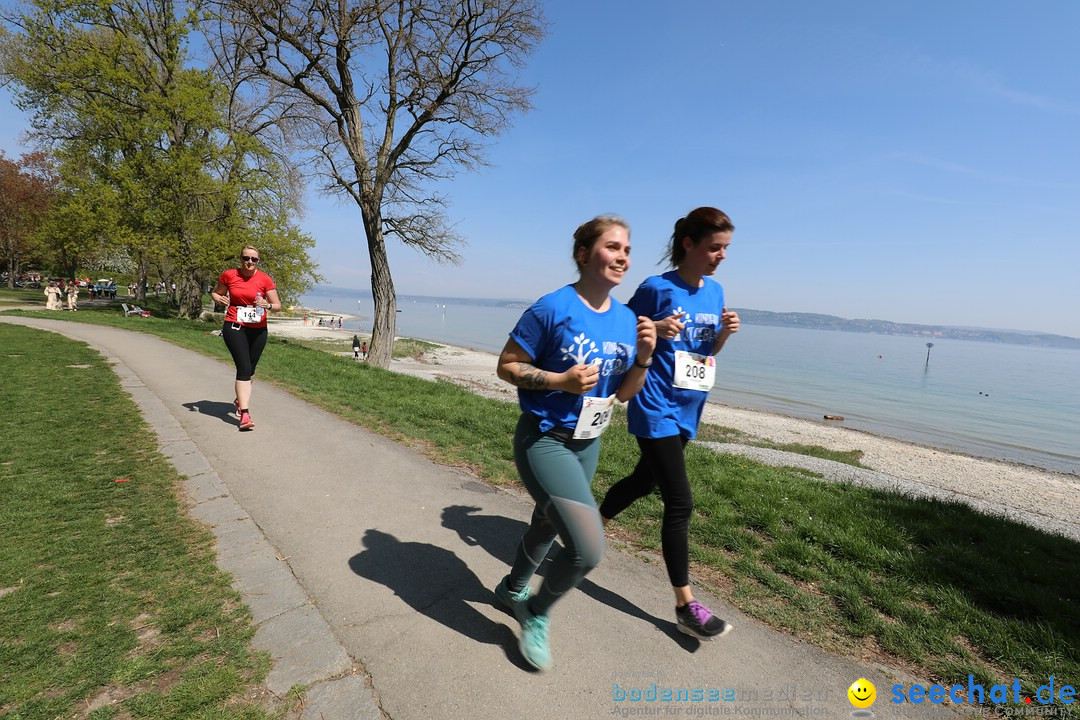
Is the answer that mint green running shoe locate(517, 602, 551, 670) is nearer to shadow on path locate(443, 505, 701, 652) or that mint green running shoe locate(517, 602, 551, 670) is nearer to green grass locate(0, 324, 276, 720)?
shadow on path locate(443, 505, 701, 652)

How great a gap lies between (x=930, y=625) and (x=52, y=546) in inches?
200

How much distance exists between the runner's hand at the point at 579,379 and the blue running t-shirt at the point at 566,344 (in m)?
0.07

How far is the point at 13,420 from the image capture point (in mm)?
5477

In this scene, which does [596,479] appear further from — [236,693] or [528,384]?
[236,693]

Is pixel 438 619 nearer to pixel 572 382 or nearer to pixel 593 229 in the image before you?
pixel 572 382

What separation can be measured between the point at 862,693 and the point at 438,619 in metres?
2.05

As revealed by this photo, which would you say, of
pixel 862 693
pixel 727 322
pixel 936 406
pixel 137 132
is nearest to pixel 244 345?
pixel 727 322

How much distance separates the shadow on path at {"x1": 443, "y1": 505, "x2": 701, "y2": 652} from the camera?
109 inches

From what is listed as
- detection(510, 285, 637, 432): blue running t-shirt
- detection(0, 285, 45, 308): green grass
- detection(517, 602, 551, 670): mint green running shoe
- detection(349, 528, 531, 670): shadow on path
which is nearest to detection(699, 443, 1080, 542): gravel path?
detection(349, 528, 531, 670): shadow on path

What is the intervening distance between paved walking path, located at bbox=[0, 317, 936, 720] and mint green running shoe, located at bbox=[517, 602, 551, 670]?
2.7 inches

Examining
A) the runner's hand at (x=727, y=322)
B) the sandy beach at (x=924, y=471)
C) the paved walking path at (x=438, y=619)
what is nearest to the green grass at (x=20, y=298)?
the sandy beach at (x=924, y=471)

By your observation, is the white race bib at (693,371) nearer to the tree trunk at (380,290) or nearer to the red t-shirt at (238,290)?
the red t-shirt at (238,290)

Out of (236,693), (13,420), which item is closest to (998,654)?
(236,693)

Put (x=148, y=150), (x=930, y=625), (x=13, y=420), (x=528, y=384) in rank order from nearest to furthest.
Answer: (x=528, y=384), (x=930, y=625), (x=13, y=420), (x=148, y=150)
